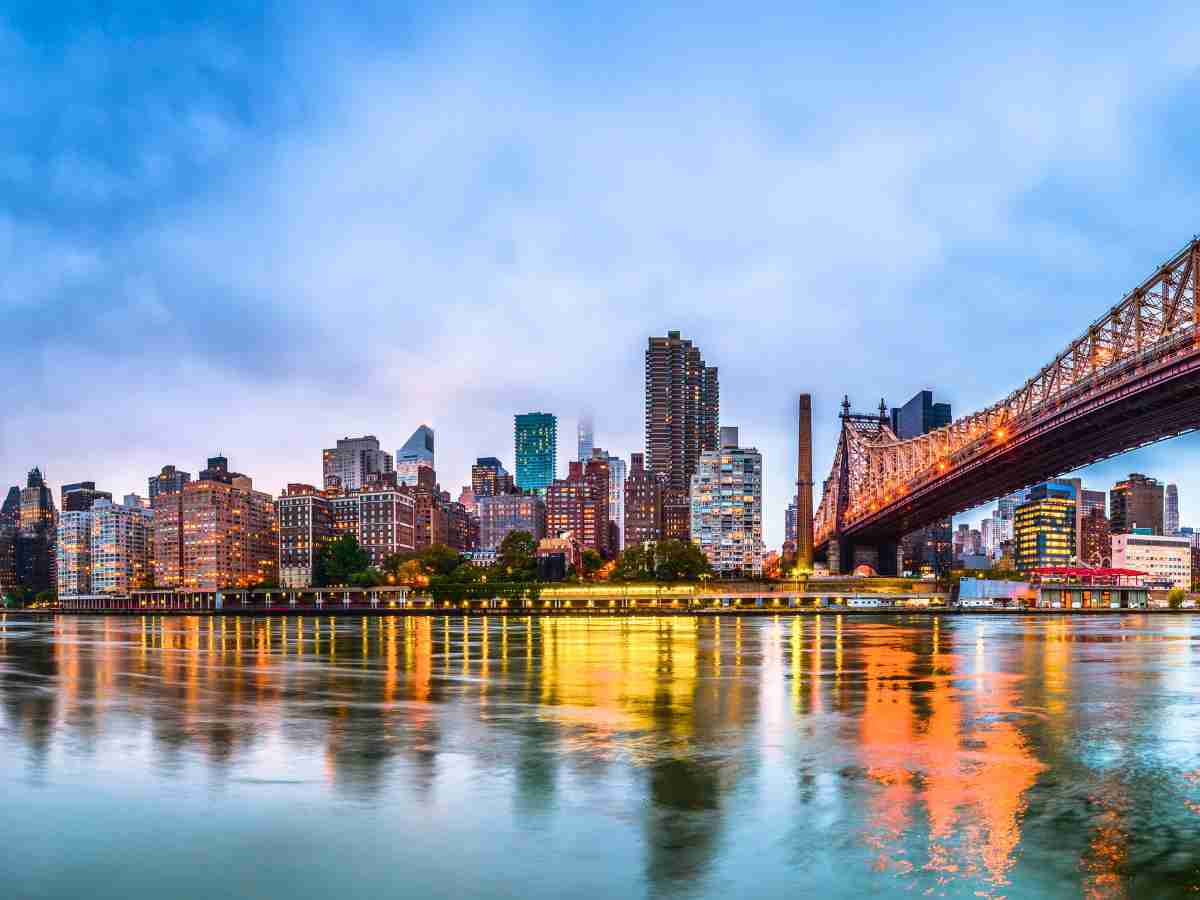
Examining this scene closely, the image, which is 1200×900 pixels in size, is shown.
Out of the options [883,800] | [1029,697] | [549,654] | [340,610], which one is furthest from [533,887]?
[340,610]

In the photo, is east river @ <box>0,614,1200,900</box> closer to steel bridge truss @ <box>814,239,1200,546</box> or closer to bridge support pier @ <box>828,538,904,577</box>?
steel bridge truss @ <box>814,239,1200,546</box>

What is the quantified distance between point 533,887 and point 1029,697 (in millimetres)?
19215

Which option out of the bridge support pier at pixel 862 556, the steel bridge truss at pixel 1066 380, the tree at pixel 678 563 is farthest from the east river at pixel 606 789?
the tree at pixel 678 563

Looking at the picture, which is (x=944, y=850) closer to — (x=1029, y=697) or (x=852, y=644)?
(x=1029, y=697)

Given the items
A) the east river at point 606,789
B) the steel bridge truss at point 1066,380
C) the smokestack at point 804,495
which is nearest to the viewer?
the east river at point 606,789

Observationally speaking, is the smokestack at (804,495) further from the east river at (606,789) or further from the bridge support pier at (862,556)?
the east river at (606,789)

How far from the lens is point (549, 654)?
45031 millimetres

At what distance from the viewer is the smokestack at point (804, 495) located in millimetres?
177375

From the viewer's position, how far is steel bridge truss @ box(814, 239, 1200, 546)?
6158cm

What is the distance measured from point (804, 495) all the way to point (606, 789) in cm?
17585


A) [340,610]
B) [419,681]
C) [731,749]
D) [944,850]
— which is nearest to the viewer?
[944,850]

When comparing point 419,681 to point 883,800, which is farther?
point 419,681

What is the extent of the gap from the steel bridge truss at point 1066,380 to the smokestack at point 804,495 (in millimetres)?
9026

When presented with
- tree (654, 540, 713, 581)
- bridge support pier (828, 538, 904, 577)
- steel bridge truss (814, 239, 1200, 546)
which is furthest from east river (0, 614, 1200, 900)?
tree (654, 540, 713, 581)
